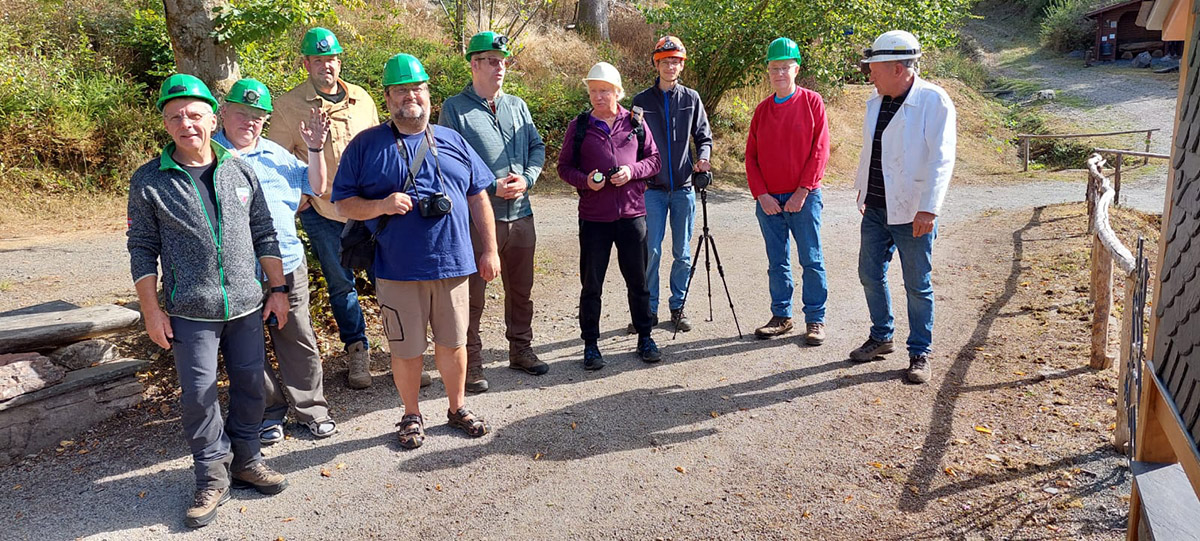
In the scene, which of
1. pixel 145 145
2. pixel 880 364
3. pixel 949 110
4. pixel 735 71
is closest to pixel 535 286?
pixel 880 364

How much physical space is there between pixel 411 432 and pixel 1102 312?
4284mm

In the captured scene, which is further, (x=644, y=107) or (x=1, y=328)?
(x=644, y=107)

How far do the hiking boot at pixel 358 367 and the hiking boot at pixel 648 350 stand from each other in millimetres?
1818

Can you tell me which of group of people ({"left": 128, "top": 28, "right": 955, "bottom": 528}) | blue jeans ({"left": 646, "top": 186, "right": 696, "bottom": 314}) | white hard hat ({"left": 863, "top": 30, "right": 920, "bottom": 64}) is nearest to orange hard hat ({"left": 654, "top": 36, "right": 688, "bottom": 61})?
group of people ({"left": 128, "top": 28, "right": 955, "bottom": 528})

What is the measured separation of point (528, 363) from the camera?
5.29 meters

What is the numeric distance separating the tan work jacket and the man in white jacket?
125 inches

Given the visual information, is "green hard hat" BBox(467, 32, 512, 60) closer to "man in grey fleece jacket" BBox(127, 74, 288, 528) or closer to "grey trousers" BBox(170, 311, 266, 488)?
"man in grey fleece jacket" BBox(127, 74, 288, 528)

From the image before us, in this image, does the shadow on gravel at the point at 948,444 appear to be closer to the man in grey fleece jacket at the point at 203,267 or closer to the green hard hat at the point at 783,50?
the green hard hat at the point at 783,50

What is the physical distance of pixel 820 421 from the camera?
4.50 metres

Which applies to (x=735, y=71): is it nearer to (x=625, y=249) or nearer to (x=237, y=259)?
(x=625, y=249)

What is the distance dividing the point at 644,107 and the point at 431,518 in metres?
3.32

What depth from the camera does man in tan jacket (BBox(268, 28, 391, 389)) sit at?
184 inches

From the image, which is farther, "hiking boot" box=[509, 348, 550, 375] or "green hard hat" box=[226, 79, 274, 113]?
"hiking boot" box=[509, 348, 550, 375]

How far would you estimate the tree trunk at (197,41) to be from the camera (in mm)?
5812
